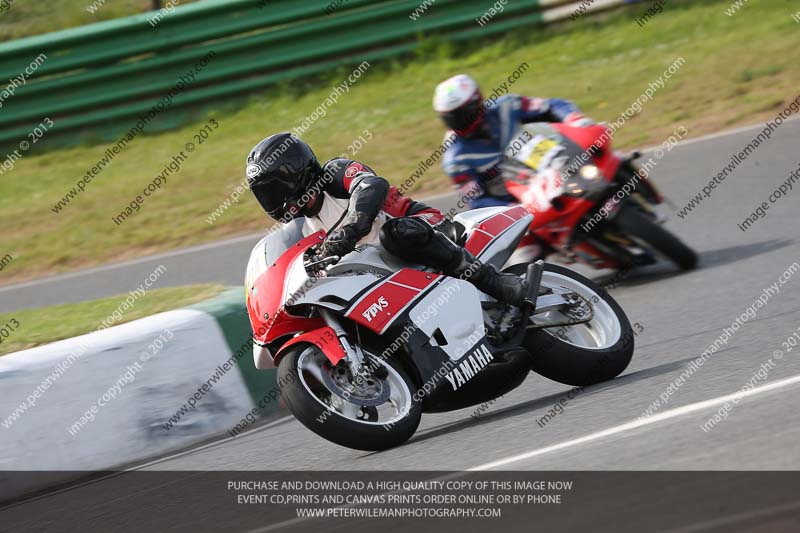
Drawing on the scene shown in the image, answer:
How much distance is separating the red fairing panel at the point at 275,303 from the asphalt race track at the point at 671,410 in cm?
65

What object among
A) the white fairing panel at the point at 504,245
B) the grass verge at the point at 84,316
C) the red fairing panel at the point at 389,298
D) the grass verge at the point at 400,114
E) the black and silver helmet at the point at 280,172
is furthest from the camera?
the grass verge at the point at 400,114

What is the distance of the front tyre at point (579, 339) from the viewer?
5.86 metres

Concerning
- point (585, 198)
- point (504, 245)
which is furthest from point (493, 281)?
point (585, 198)

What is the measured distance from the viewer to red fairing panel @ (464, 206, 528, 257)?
6094 millimetres

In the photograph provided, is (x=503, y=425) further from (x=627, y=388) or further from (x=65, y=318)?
(x=65, y=318)

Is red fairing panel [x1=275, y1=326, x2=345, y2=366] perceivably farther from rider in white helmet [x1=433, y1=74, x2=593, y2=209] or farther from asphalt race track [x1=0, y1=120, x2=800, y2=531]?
rider in white helmet [x1=433, y1=74, x2=593, y2=209]

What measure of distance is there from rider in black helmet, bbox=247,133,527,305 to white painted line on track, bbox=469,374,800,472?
41.2 inches

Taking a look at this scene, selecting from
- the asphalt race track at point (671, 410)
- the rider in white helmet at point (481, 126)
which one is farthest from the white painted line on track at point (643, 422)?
the rider in white helmet at point (481, 126)

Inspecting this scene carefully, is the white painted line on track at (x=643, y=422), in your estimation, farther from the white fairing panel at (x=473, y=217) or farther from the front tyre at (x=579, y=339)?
the white fairing panel at (x=473, y=217)

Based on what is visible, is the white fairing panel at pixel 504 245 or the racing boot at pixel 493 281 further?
the white fairing panel at pixel 504 245

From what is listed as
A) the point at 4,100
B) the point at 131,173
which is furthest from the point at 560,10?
the point at 4,100

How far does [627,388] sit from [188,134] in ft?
34.8

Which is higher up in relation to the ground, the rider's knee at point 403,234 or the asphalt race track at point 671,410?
the rider's knee at point 403,234

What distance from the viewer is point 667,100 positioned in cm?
1359
